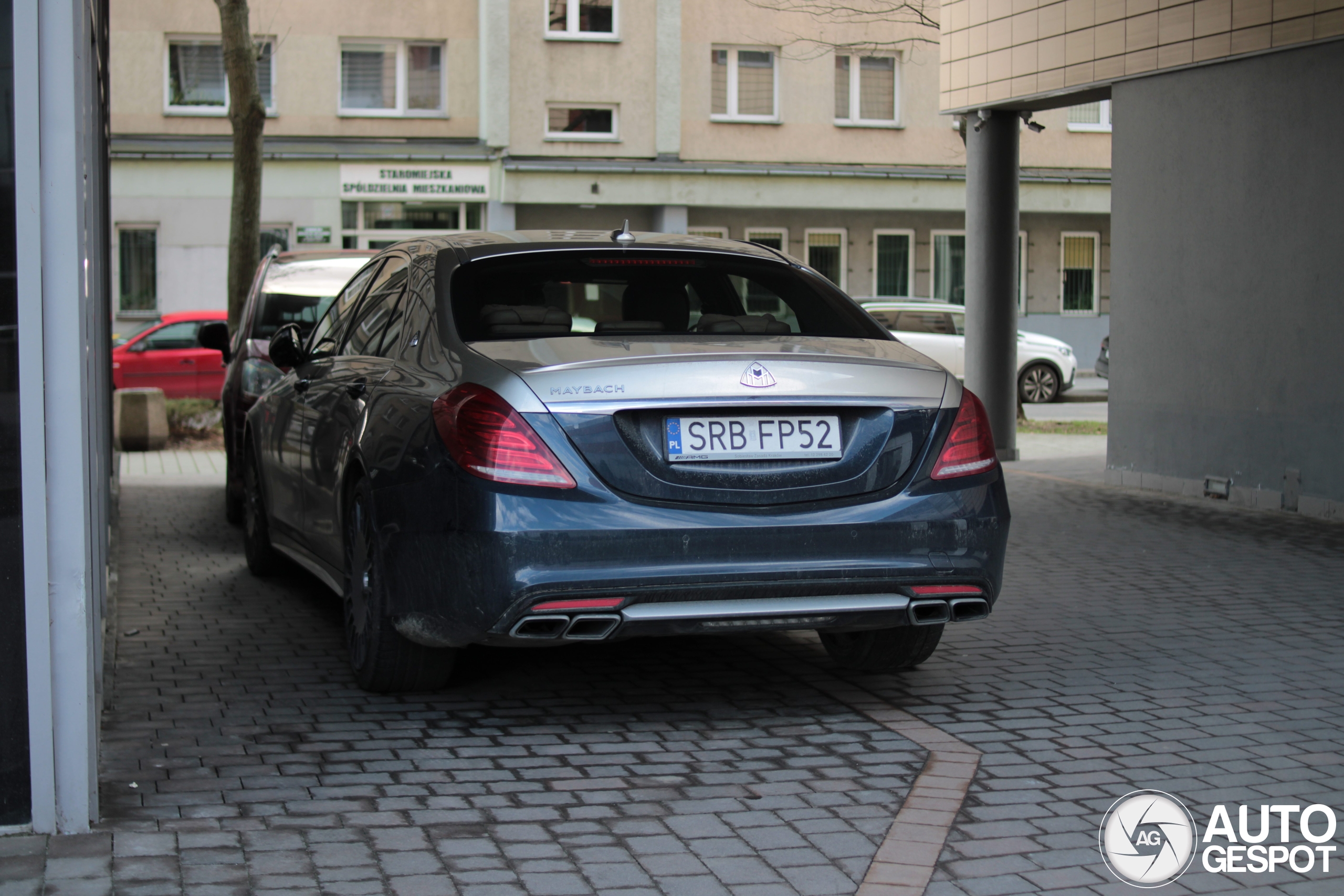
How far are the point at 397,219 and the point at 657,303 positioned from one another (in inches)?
1149

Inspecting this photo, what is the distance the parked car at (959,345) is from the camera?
25.9 meters

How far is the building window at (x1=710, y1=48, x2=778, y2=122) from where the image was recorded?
Answer: 35125 millimetres

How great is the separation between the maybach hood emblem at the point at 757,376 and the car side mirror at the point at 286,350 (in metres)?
2.78

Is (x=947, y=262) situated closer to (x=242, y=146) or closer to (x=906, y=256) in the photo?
(x=906, y=256)

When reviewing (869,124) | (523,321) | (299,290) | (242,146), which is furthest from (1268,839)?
(869,124)

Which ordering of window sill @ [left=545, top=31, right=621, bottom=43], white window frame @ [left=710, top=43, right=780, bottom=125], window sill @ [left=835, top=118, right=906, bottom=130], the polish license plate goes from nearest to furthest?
the polish license plate, window sill @ [left=545, top=31, right=621, bottom=43], white window frame @ [left=710, top=43, right=780, bottom=125], window sill @ [left=835, top=118, right=906, bottom=130]

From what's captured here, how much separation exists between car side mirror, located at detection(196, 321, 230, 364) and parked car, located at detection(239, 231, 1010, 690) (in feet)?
17.2

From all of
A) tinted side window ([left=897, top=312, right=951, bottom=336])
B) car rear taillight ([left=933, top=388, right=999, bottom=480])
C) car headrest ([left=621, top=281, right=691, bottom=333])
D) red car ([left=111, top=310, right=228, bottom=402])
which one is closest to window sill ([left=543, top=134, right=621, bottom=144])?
tinted side window ([left=897, top=312, right=951, bottom=336])

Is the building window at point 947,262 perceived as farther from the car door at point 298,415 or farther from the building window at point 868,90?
the car door at point 298,415

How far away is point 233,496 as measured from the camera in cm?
1053

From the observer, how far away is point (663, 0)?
112 ft

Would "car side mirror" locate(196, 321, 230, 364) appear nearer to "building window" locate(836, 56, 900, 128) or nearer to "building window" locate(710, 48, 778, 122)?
"building window" locate(710, 48, 778, 122)

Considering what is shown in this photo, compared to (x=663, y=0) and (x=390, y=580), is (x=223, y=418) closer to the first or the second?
(x=390, y=580)

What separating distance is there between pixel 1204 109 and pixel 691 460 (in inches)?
323
